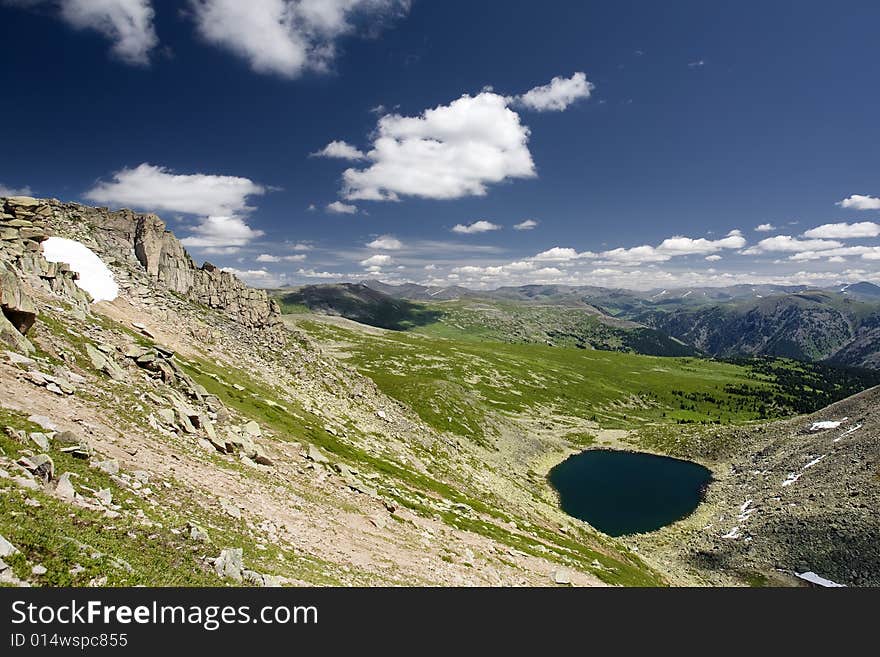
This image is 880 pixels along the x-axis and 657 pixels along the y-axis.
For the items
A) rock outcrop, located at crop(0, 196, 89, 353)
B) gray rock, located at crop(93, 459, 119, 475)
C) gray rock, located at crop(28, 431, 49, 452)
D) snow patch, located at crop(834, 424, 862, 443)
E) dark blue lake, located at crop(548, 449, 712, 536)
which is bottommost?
dark blue lake, located at crop(548, 449, 712, 536)

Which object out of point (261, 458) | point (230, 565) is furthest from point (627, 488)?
point (230, 565)

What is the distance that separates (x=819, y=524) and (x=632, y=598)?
7865 centimetres

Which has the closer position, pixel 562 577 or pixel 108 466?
pixel 108 466

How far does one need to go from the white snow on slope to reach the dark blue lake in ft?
→ 348

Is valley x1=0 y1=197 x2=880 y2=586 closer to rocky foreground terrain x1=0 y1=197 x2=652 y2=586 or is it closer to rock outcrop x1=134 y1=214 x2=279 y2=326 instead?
rocky foreground terrain x1=0 y1=197 x2=652 y2=586

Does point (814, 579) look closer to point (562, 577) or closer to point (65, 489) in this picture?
point (562, 577)

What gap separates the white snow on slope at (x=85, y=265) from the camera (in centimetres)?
5544

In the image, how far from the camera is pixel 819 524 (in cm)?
6744

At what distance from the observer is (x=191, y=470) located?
24953 millimetres

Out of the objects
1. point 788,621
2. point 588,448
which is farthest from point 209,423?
point 588,448

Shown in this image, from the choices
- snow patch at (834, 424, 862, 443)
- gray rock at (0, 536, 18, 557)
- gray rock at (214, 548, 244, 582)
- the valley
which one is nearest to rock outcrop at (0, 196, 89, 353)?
the valley

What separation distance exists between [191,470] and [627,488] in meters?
132

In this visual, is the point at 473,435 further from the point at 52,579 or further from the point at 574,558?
the point at 52,579

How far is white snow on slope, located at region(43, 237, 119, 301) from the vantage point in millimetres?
55438
